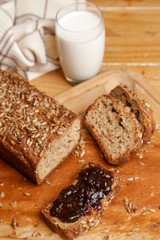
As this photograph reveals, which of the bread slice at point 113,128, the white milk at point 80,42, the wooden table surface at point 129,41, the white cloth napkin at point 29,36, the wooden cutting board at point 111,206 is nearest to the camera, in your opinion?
the wooden cutting board at point 111,206

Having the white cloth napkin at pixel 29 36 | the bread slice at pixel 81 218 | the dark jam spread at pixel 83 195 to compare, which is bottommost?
the bread slice at pixel 81 218

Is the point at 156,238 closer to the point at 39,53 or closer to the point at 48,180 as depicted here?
the point at 48,180

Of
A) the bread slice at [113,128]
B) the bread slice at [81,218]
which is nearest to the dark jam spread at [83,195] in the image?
the bread slice at [81,218]

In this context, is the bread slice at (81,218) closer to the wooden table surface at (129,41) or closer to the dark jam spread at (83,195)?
the dark jam spread at (83,195)

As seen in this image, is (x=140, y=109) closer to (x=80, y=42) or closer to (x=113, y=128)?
(x=113, y=128)

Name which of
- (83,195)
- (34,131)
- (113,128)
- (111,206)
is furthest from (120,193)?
(34,131)

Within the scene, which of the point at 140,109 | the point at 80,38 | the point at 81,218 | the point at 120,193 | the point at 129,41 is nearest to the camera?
the point at 81,218
